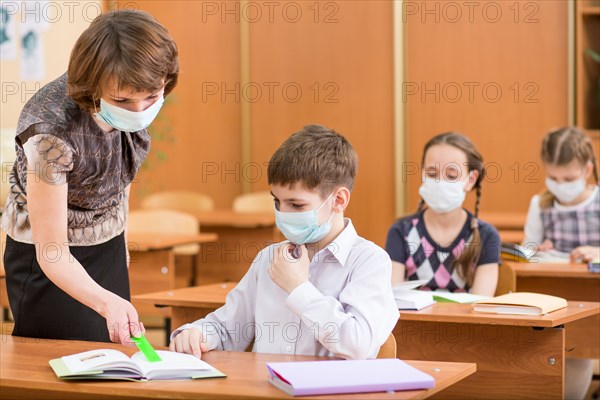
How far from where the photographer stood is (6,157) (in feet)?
15.5

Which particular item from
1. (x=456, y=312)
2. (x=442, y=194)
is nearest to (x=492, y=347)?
(x=456, y=312)

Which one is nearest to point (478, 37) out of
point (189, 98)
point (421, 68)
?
point (421, 68)

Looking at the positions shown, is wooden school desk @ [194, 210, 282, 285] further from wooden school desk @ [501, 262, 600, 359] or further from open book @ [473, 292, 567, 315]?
open book @ [473, 292, 567, 315]

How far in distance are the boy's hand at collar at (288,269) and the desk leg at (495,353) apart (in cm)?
74

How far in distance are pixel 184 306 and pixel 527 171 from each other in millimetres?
4091

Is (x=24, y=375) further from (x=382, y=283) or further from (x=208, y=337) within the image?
(x=382, y=283)

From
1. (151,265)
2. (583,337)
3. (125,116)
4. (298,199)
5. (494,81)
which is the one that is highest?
(494,81)

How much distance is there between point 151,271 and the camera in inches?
164

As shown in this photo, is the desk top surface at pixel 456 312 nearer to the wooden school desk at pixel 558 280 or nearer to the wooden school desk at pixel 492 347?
the wooden school desk at pixel 492 347

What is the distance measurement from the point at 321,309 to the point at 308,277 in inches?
6.5

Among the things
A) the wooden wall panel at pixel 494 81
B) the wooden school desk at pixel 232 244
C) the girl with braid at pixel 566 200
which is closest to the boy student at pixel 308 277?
the girl with braid at pixel 566 200

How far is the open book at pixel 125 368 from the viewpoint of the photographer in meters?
1.54

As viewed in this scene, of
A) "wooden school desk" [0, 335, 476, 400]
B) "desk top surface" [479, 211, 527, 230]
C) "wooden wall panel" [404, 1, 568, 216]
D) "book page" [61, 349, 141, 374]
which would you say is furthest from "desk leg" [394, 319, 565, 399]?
"wooden wall panel" [404, 1, 568, 216]

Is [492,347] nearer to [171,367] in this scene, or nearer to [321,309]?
[321,309]
